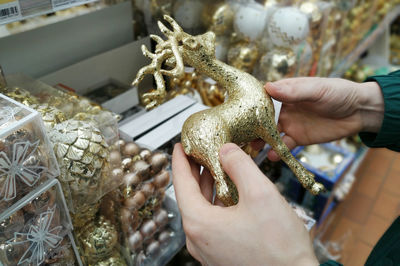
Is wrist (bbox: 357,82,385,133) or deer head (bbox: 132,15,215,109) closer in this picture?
deer head (bbox: 132,15,215,109)

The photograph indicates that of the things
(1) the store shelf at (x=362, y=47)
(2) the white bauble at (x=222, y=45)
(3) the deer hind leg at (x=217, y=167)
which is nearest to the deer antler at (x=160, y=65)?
(3) the deer hind leg at (x=217, y=167)

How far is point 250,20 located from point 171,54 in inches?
24.3

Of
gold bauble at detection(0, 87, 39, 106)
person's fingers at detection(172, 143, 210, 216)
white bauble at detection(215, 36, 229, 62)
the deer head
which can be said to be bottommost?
person's fingers at detection(172, 143, 210, 216)

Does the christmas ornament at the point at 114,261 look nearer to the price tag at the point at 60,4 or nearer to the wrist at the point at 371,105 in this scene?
the price tag at the point at 60,4

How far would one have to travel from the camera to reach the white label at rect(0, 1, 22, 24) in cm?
53

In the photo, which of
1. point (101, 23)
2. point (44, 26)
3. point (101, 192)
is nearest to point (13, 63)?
point (44, 26)

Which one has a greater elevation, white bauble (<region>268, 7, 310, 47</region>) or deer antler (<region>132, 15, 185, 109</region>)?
deer antler (<region>132, 15, 185, 109</region>)

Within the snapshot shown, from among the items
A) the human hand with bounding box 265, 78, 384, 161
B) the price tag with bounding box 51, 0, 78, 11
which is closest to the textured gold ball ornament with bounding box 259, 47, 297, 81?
the human hand with bounding box 265, 78, 384, 161

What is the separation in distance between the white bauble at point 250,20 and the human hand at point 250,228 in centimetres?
72

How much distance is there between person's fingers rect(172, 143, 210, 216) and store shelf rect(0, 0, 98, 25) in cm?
35

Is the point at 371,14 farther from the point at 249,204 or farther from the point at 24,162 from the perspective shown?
the point at 24,162

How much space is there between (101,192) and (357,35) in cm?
166

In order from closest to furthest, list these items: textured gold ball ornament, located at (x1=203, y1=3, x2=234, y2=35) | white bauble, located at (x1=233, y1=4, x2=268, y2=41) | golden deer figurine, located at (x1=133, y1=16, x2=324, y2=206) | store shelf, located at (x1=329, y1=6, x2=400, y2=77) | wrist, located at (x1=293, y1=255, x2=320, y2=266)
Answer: wrist, located at (x1=293, y1=255, x2=320, y2=266) < golden deer figurine, located at (x1=133, y1=16, x2=324, y2=206) < textured gold ball ornament, located at (x1=203, y1=3, x2=234, y2=35) < white bauble, located at (x1=233, y1=4, x2=268, y2=41) < store shelf, located at (x1=329, y1=6, x2=400, y2=77)

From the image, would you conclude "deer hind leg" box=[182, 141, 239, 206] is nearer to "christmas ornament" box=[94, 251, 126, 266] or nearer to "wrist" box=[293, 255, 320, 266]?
"wrist" box=[293, 255, 320, 266]
